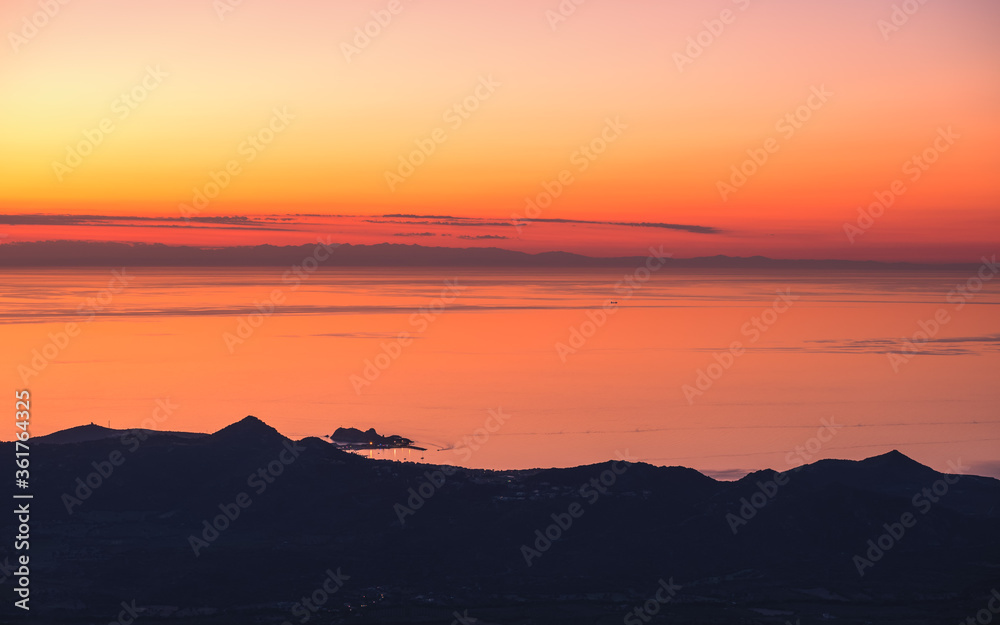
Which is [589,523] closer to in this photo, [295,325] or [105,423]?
[105,423]

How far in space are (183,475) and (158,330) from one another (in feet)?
190

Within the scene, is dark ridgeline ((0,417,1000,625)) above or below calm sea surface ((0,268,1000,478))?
below

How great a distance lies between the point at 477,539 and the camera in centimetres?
2858

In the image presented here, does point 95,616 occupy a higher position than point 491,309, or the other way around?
point 491,309

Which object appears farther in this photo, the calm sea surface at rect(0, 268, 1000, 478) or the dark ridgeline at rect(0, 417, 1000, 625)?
the calm sea surface at rect(0, 268, 1000, 478)

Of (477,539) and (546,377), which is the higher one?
(546,377)

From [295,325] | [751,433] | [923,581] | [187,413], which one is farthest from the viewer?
[295,325]

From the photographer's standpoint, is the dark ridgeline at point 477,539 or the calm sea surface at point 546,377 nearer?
the dark ridgeline at point 477,539

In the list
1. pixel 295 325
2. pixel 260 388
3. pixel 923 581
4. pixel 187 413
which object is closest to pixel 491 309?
pixel 295 325

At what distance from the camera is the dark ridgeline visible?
24.7 metres

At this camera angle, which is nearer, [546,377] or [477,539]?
[477,539]

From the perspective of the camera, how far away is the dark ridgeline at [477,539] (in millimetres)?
24719

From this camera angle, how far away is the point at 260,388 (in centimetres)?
5756

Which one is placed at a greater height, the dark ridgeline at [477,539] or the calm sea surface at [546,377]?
the calm sea surface at [546,377]
